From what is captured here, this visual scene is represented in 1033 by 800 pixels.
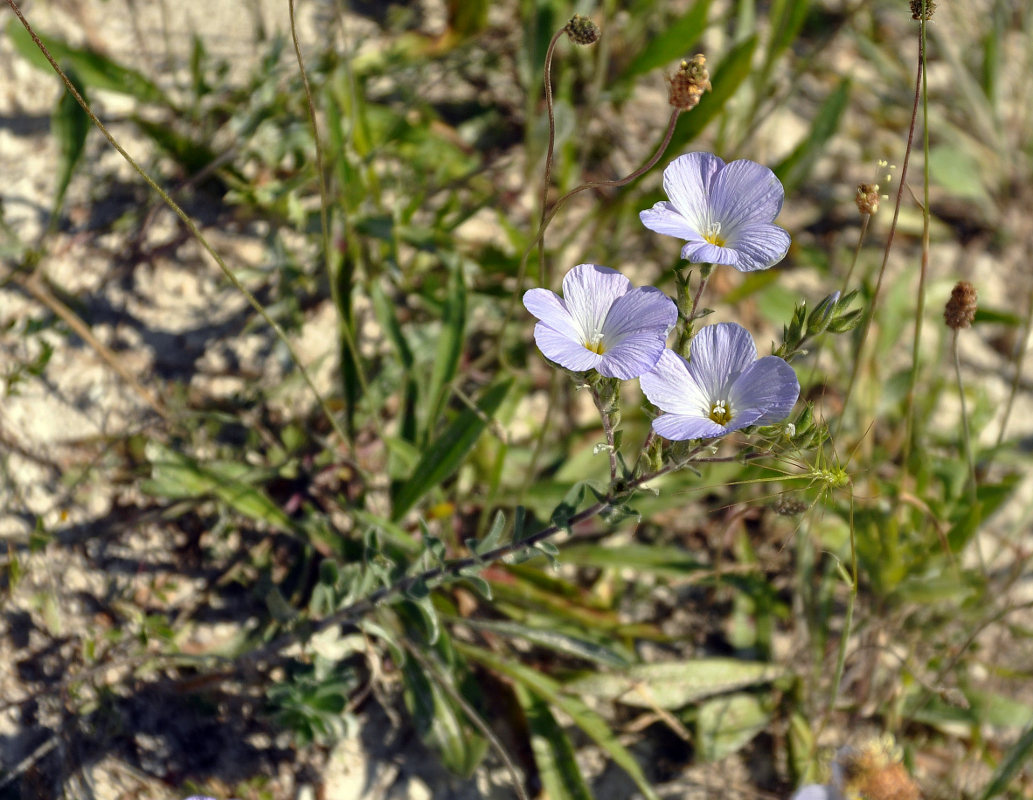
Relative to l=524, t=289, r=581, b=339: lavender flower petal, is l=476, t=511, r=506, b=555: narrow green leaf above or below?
below

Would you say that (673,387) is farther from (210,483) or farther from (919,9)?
(210,483)

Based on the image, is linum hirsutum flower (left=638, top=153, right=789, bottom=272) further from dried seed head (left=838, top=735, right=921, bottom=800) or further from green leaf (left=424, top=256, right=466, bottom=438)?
dried seed head (left=838, top=735, right=921, bottom=800)

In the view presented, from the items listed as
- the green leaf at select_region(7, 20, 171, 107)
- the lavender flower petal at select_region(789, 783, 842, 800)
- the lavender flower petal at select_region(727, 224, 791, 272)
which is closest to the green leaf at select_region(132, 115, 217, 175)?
the green leaf at select_region(7, 20, 171, 107)

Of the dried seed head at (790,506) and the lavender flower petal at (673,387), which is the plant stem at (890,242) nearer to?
the dried seed head at (790,506)

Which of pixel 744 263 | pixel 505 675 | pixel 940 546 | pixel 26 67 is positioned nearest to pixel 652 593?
pixel 505 675

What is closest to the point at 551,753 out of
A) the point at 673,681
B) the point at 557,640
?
the point at 557,640

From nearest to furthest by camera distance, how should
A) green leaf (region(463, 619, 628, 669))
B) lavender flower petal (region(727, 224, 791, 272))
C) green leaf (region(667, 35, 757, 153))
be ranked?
lavender flower petal (region(727, 224, 791, 272)) → green leaf (region(463, 619, 628, 669)) → green leaf (region(667, 35, 757, 153))
